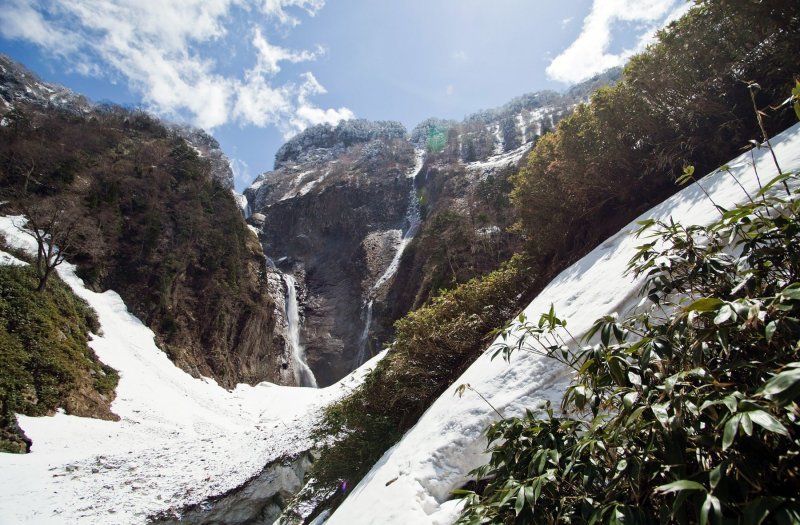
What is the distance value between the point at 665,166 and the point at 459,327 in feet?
15.6

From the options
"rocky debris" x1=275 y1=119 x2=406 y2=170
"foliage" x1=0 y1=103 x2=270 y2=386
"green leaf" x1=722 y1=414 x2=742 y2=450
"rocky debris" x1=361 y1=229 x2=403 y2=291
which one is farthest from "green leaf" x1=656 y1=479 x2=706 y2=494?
"rocky debris" x1=275 y1=119 x2=406 y2=170

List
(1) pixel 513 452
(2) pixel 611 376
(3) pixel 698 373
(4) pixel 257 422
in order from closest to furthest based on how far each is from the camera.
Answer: (3) pixel 698 373 → (2) pixel 611 376 → (1) pixel 513 452 → (4) pixel 257 422

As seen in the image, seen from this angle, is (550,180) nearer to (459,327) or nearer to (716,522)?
(459,327)

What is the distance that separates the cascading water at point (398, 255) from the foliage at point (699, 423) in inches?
1388

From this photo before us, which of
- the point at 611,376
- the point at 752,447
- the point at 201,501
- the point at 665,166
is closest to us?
the point at 752,447

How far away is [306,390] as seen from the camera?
72.2 feet

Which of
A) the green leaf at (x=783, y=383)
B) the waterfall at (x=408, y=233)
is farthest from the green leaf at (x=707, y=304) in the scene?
the waterfall at (x=408, y=233)

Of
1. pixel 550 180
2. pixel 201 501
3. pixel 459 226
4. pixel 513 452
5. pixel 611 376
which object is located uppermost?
pixel 459 226

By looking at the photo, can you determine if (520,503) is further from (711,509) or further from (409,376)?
(409,376)

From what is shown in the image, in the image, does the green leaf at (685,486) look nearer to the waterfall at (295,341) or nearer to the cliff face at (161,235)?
the cliff face at (161,235)

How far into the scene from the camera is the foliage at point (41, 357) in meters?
11.3

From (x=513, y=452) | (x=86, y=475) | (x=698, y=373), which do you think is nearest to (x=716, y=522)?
(x=698, y=373)

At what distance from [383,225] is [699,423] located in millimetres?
55356

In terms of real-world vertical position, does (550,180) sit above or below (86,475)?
above
